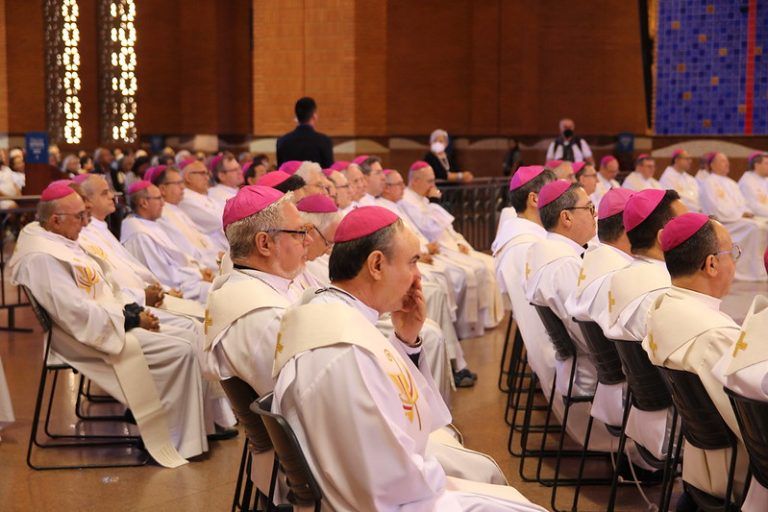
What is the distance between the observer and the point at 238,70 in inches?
1007

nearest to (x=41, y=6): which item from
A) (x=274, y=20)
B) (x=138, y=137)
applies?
(x=138, y=137)

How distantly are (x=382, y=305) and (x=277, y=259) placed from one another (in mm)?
1216

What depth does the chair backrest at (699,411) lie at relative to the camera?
3775mm

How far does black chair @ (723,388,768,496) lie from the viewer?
3281 millimetres

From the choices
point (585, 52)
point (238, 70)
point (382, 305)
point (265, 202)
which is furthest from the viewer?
point (238, 70)

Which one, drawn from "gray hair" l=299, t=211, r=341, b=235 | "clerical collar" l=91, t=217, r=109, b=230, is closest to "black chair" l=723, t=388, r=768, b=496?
"gray hair" l=299, t=211, r=341, b=235

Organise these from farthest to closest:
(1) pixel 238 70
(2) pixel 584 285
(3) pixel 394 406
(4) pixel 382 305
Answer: (1) pixel 238 70, (2) pixel 584 285, (4) pixel 382 305, (3) pixel 394 406

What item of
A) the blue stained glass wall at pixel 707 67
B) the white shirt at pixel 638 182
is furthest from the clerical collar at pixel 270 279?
the blue stained glass wall at pixel 707 67

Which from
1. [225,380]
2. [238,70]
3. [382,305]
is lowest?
[225,380]

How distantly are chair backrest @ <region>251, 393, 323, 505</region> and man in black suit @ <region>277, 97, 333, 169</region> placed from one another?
7.36 metres

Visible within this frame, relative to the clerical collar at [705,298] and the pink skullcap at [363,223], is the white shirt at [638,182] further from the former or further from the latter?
the pink skullcap at [363,223]

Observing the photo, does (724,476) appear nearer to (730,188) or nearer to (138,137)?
(730,188)

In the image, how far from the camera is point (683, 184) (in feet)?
53.4

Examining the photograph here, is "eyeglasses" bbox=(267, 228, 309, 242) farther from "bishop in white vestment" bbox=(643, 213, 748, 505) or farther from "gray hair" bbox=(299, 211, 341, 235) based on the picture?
"gray hair" bbox=(299, 211, 341, 235)
